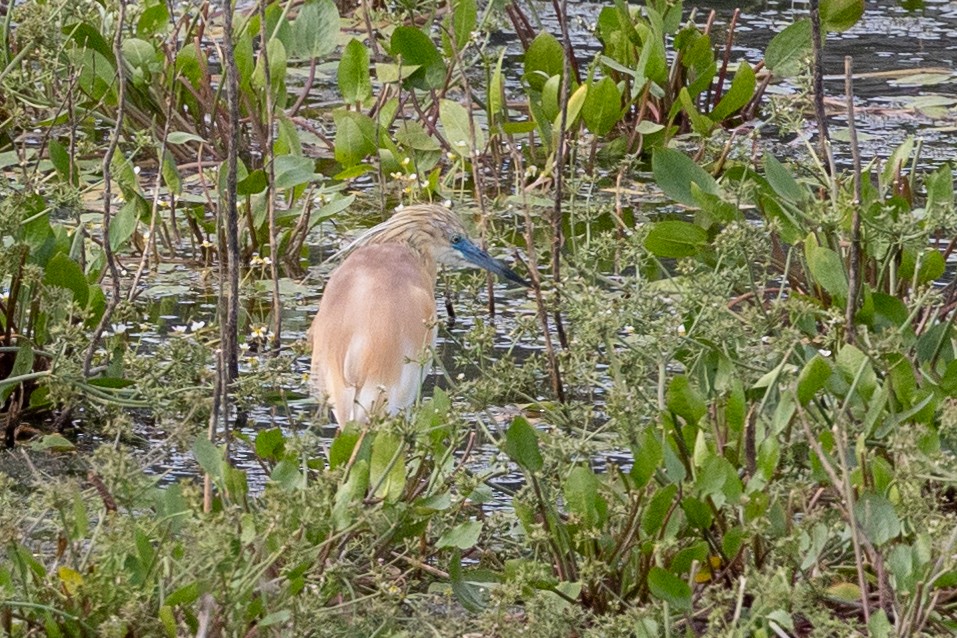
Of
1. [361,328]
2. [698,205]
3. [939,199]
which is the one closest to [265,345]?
[361,328]

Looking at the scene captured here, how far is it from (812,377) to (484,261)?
2.37 meters

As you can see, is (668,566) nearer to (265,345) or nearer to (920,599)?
(920,599)

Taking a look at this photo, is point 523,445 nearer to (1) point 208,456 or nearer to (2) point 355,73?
(1) point 208,456

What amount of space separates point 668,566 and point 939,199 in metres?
1.51

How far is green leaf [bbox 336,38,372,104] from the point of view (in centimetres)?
604

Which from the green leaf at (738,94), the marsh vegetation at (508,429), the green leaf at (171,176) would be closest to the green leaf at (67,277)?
the marsh vegetation at (508,429)

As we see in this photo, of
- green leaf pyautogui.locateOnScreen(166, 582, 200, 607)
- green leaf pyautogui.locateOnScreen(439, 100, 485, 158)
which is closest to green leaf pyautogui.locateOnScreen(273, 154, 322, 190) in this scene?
green leaf pyautogui.locateOnScreen(439, 100, 485, 158)

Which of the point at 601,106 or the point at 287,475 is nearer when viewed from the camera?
the point at 287,475

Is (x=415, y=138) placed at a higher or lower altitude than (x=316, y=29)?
lower

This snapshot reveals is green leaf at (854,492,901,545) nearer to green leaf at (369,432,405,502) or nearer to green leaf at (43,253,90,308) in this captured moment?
green leaf at (369,432,405,502)

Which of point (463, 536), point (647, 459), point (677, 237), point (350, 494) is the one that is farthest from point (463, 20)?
point (350, 494)

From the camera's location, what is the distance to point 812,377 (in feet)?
11.1

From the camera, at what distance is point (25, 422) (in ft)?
15.3

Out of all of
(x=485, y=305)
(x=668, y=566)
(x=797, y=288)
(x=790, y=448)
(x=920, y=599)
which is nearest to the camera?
(x=920, y=599)
